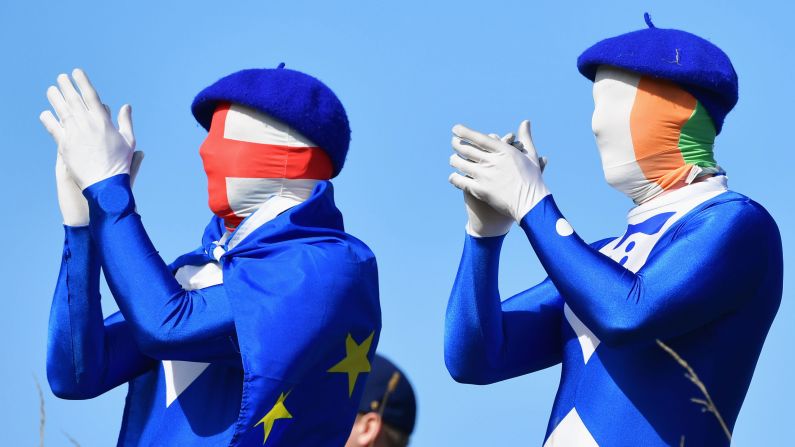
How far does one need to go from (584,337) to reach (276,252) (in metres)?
0.92

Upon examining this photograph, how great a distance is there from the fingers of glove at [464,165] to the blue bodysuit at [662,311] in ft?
0.80

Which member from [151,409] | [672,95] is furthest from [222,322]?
[672,95]

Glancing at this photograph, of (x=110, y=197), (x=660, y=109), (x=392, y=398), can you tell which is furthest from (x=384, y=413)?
(x=660, y=109)

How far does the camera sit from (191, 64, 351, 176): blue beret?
15.1 ft

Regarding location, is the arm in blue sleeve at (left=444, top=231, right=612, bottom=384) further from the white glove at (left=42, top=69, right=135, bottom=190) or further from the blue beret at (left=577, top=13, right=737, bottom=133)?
the white glove at (left=42, top=69, right=135, bottom=190)

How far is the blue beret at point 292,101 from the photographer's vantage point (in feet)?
15.1

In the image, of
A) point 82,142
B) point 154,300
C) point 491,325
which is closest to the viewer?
point 154,300

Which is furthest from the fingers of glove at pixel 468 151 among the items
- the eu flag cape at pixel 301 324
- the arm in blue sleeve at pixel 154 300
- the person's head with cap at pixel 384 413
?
the person's head with cap at pixel 384 413

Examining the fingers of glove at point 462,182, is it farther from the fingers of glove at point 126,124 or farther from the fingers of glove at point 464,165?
the fingers of glove at point 126,124

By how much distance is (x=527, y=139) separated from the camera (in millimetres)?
4520

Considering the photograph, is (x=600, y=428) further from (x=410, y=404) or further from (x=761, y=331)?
(x=410, y=404)

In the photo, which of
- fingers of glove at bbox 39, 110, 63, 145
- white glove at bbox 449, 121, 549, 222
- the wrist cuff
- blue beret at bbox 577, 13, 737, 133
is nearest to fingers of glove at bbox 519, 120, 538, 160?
white glove at bbox 449, 121, 549, 222

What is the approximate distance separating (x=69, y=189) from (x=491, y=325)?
1.36 meters

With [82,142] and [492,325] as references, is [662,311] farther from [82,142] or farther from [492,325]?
[82,142]
